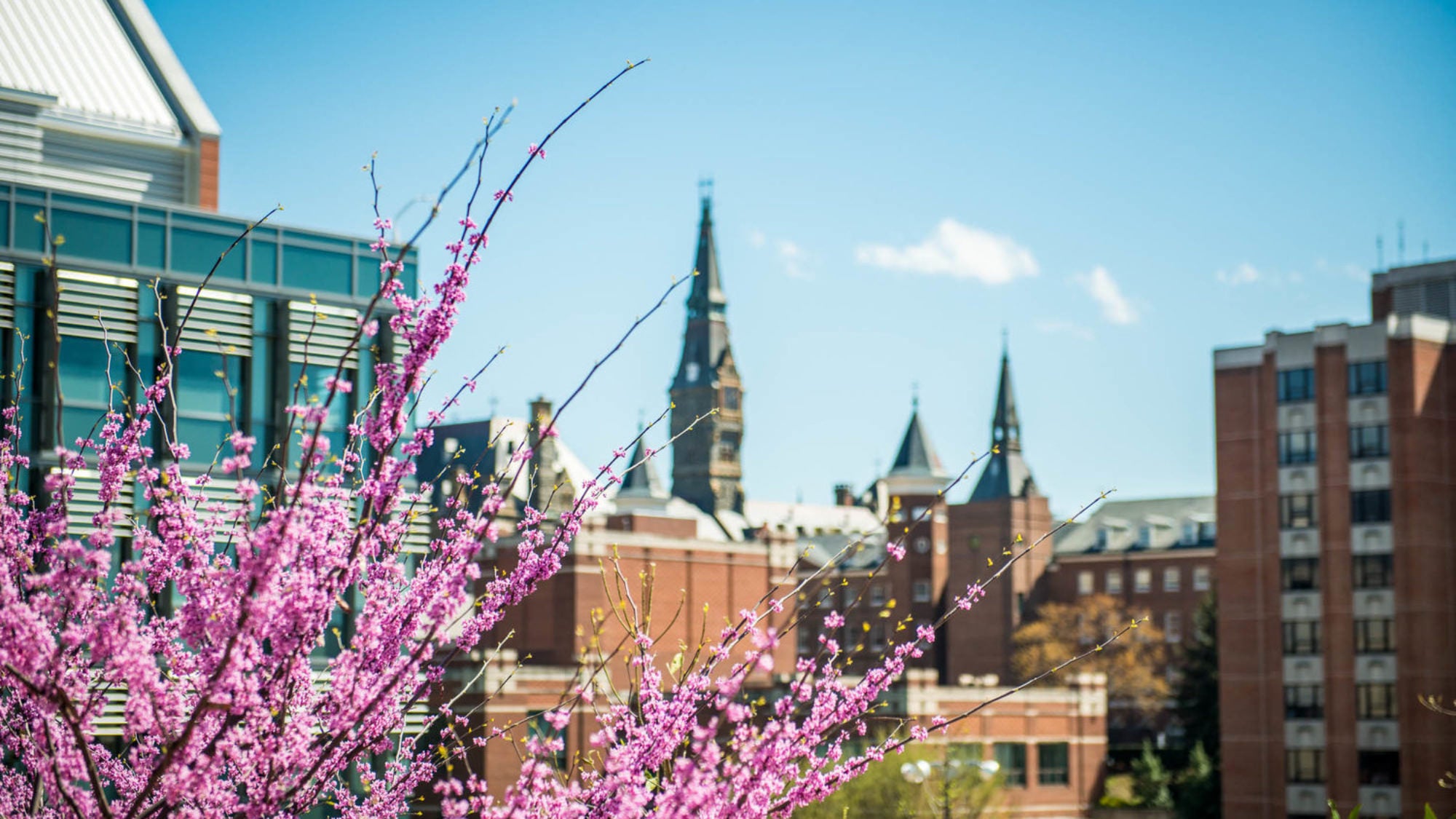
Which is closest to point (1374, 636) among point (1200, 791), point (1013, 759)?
point (1200, 791)

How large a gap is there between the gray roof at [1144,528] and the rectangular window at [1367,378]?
45446 mm

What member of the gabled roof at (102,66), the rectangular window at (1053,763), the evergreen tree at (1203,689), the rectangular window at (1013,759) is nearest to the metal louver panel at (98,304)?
the gabled roof at (102,66)

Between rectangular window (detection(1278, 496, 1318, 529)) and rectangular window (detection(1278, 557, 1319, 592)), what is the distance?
1.28 metres

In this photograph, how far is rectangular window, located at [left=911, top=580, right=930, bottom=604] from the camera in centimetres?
10831

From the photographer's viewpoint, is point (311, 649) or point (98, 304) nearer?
point (311, 649)

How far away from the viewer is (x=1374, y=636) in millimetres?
60438

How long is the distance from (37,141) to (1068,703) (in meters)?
57.2

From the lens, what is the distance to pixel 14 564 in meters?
7.52

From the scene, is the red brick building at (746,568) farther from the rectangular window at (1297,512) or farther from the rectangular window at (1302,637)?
the rectangular window at (1297,512)

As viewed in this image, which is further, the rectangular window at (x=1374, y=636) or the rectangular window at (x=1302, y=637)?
the rectangular window at (x=1302, y=637)

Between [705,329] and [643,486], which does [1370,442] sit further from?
[705,329]

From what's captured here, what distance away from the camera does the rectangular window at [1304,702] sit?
2411 inches

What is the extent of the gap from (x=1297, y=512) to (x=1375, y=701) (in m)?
7.74

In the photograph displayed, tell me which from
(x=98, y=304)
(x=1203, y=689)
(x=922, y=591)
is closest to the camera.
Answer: (x=98, y=304)
